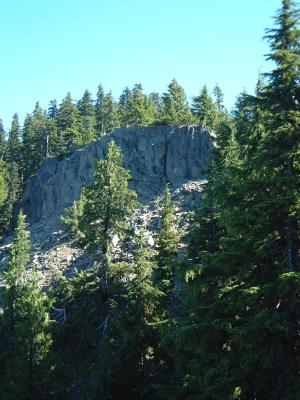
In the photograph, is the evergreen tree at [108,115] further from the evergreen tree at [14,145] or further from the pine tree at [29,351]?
the pine tree at [29,351]

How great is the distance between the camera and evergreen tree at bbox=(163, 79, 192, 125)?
5772 centimetres

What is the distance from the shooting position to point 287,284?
403 inches

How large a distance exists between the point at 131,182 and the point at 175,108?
17.6 meters

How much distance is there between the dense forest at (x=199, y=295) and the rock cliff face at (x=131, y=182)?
4.49 meters

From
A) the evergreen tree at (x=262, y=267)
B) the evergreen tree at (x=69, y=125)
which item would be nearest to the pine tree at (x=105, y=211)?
the evergreen tree at (x=262, y=267)

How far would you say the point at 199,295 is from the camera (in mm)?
15164

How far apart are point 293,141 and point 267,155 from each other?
2.63 feet

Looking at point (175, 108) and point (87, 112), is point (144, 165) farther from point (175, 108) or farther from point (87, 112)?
point (87, 112)

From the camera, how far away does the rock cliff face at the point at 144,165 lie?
5341 cm

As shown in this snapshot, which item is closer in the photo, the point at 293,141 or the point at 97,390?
the point at 293,141

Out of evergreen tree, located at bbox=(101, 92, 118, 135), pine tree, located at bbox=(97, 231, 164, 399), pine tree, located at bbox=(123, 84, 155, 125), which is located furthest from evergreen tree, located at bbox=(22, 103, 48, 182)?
pine tree, located at bbox=(97, 231, 164, 399)

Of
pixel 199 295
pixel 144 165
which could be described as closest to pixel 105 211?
pixel 199 295

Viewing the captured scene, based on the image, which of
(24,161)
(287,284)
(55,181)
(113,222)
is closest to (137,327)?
(113,222)

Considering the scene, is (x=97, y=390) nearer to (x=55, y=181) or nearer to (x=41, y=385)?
(x=41, y=385)
